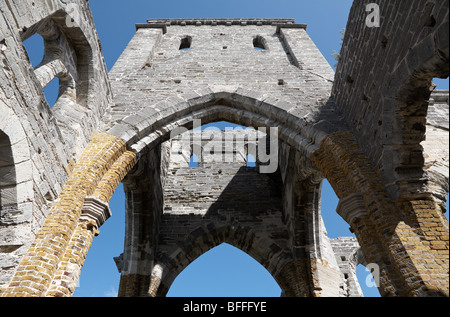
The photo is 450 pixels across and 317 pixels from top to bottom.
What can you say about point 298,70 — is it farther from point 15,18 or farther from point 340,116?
point 15,18

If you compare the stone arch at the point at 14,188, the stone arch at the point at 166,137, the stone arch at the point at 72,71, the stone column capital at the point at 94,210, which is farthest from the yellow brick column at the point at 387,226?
the stone arch at the point at 14,188

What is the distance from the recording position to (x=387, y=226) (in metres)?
4.23

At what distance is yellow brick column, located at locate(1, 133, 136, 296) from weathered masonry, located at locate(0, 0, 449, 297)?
0.06 ft

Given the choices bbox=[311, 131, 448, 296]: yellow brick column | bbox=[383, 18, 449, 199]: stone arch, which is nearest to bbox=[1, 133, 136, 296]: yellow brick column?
bbox=[311, 131, 448, 296]: yellow brick column

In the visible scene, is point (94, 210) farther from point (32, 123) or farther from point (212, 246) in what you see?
point (212, 246)

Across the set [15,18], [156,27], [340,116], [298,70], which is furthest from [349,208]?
[156,27]

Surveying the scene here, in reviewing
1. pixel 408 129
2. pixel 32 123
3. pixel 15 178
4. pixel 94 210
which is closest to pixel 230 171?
pixel 94 210

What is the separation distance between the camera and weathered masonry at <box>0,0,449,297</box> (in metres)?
3.96

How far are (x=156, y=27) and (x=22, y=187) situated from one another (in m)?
7.63

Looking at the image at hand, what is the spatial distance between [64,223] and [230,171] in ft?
23.3

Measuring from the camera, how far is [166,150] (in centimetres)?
1098

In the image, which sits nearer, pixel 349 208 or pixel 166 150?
pixel 349 208

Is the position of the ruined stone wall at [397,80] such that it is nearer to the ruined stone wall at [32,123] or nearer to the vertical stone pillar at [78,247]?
the vertical stone pillar at [78,247]

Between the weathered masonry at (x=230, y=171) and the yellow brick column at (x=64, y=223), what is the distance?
0.02 m
